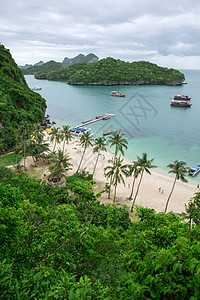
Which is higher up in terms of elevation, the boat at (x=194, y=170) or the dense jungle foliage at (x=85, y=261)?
the dense jungle foliage at (x=85, y=261)

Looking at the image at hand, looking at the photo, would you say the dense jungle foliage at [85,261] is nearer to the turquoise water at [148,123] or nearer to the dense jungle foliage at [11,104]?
the dense jungle foliage at [11,104]

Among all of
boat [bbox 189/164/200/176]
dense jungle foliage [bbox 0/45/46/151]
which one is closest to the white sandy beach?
boat [bbox 189/164/200/176]

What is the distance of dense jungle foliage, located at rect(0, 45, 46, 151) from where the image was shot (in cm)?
5147

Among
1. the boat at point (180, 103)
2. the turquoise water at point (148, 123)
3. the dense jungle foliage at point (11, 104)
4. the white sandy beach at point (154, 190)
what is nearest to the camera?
the white sandy beach at point (154, 190)

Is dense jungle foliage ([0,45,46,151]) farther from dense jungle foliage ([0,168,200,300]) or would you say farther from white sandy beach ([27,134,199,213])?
dense jungle foliage ([0,168,200,300])

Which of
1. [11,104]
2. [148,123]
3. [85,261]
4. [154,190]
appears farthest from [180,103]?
[85,261]

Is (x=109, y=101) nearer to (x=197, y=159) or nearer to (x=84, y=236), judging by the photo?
(x=197, y=159)

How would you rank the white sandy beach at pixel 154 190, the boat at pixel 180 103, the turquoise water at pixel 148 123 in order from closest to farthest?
1. the white sandy beach at pixel 154 190
2. the turquoise water at pixel 148 123
3. the boat at pixel 180 103

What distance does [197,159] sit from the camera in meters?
57.1

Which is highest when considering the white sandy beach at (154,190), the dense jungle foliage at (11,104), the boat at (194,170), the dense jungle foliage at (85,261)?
the dense jungle foliage at (11,104)

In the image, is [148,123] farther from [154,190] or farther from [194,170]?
[154,190]

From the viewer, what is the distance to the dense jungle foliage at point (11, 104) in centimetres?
5147

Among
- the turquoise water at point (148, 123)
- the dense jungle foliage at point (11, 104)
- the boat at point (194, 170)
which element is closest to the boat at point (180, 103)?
the turquoise water at point (148, 123)

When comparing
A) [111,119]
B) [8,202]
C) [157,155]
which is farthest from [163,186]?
[111,119]
